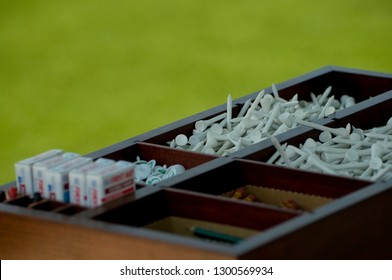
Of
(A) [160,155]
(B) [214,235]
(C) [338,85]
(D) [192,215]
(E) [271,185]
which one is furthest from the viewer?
(C) [338,85]

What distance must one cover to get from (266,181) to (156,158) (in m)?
0.49

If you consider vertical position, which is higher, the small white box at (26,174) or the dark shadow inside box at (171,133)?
the dark shadow inside box at (171,133)

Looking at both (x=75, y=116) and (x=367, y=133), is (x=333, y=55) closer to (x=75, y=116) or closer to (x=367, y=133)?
(x=75, y=116)

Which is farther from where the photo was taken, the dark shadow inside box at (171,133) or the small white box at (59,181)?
the dark shadow inside box at (171,133)

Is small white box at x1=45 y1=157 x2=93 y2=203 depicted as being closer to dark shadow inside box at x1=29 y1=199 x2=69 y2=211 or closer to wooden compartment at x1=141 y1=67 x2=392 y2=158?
dark shadow inside box at x1=29 y1=199 x2=69 y2=211

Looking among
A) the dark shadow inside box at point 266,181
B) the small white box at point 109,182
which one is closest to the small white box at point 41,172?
the small white box at point 109,182

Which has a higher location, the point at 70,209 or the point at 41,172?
the point at 41,172

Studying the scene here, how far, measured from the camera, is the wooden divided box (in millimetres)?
3066

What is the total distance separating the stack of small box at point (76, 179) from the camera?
328 centimetres

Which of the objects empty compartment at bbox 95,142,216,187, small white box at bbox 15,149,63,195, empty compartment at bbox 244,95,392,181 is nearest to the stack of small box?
small white box at bbox 15,149,63,195

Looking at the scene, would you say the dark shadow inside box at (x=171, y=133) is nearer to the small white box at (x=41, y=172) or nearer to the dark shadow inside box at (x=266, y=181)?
the dark shadow inside box at (x=266, y=181)

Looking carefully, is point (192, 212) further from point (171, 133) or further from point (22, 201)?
point (171, 133)

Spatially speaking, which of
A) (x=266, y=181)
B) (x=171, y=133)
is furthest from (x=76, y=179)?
(x=171, y=133)

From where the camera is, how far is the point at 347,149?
13.0 ft
